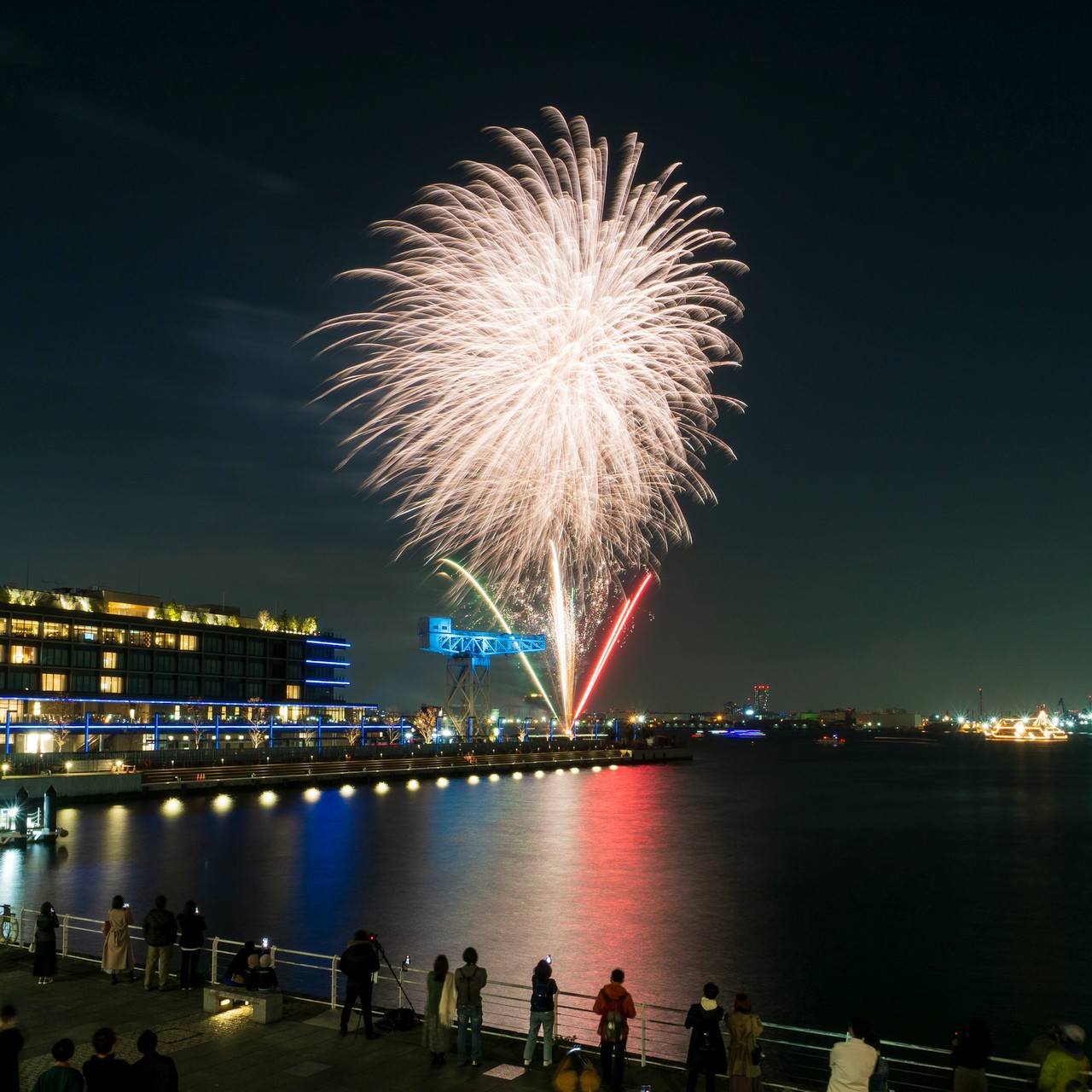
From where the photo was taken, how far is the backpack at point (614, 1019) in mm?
11500

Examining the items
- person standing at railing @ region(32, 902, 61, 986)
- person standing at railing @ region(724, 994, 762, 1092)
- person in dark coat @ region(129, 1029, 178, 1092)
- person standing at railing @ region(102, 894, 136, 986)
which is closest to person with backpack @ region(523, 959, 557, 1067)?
person standing at railing @ region(724, 994, 762, 1092)

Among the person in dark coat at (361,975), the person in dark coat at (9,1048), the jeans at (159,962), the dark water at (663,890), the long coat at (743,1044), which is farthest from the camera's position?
the dark water at (663,890)

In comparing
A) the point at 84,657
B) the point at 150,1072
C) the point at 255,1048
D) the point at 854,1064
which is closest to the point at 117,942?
the point at 255,1048

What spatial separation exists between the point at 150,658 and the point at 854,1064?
10647 centimetres

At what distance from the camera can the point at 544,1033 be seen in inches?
478

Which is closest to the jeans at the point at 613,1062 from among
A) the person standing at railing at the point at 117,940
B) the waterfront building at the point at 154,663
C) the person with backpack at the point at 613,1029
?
the person with backpack at the point at 613,1029

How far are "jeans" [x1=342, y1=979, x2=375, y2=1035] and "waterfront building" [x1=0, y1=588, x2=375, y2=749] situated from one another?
8006 cm

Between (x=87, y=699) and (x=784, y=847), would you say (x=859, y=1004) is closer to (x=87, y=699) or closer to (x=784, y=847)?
(x=784, y=847)

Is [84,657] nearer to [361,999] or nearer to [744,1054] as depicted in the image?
[361,999]

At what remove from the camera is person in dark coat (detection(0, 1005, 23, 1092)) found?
957 cm

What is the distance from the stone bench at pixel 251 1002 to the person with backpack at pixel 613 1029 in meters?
4.89

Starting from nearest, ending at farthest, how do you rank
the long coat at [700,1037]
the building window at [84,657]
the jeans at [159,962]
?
the long coat at [700,1037]
the jeans at [159,962]
the building window at [84,657]

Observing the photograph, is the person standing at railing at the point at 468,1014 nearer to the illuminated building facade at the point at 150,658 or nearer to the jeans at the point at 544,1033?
the jeans at the point at 544,1033

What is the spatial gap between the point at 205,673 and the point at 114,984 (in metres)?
103
